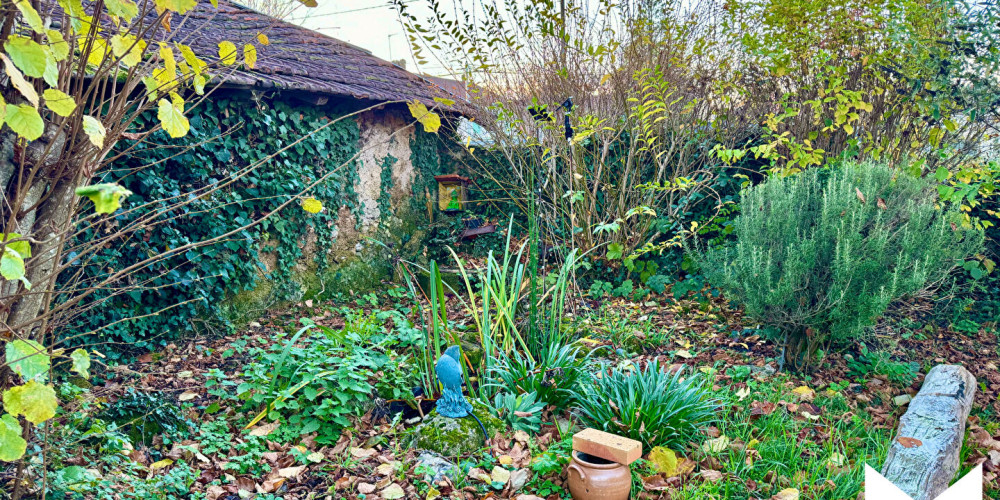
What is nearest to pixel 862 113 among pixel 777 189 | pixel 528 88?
pixel 777 189

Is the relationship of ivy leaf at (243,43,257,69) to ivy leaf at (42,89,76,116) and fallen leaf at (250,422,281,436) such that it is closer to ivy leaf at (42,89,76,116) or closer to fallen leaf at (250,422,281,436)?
ivy leaf at (42,89,76,116)

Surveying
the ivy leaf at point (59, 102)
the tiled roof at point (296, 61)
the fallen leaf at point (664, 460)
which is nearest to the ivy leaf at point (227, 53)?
the ivy leaf at point (59, 102)

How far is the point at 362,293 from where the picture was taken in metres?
6.66

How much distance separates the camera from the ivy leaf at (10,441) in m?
1.34

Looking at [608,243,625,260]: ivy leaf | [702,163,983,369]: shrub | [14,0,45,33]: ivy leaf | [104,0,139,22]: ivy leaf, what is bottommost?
[608,243,625,260]: ivy leaf

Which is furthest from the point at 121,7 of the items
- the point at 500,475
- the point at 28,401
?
the point at 500,475

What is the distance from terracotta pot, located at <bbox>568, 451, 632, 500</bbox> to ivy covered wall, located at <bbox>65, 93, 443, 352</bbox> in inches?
87.0

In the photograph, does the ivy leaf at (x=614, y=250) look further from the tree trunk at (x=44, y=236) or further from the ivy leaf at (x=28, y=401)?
the ivy leaf at (x=28, y=401)

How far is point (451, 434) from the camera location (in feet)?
10.1

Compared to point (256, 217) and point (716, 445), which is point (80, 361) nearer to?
point (716, 445)

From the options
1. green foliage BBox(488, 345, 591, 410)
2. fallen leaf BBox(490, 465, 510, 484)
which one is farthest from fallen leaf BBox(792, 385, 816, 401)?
fallen leaf BBox(490, 465, 510, 484)

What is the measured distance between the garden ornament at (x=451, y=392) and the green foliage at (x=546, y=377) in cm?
35

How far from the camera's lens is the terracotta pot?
2592 millimetres

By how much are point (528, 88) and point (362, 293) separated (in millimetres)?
2885
